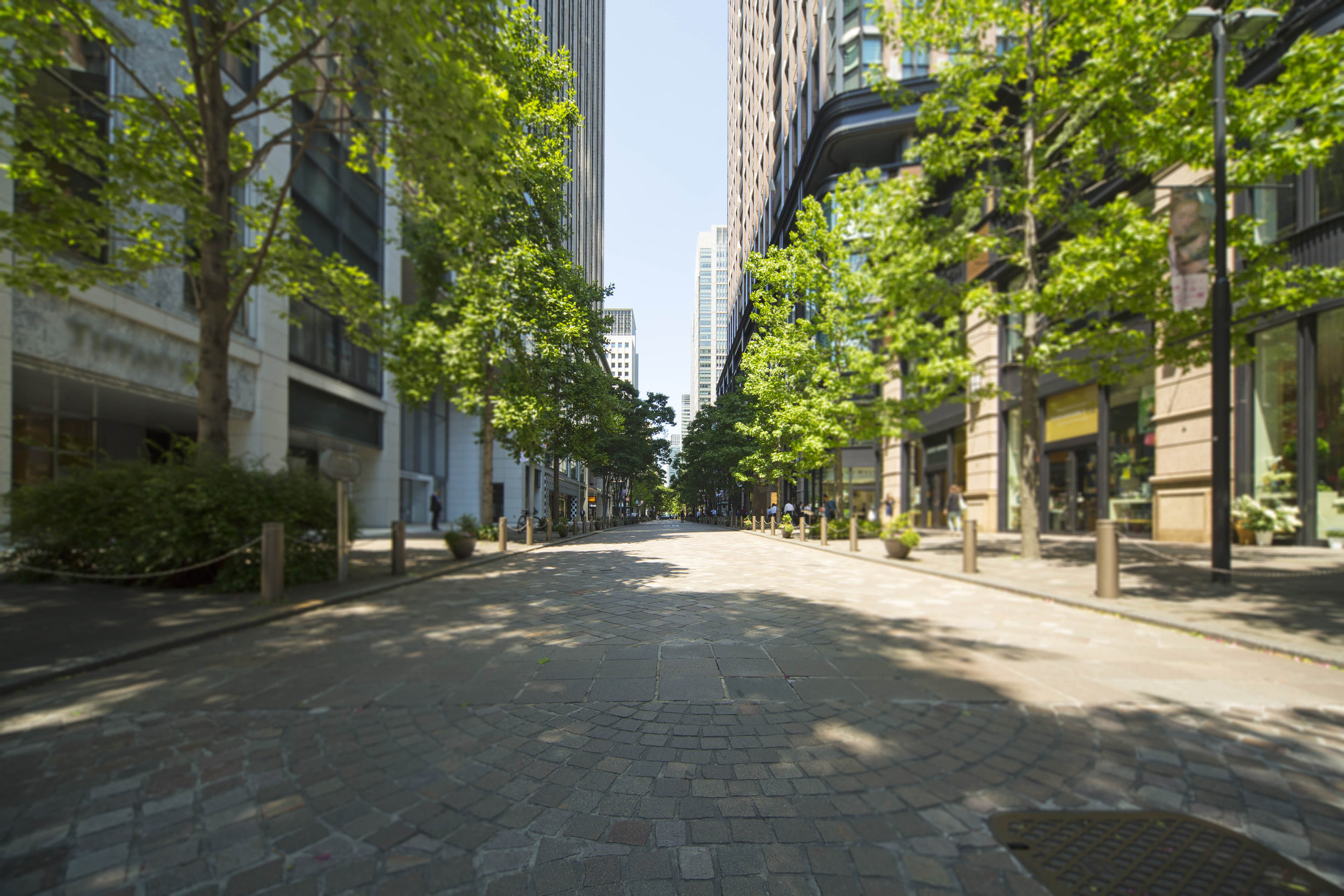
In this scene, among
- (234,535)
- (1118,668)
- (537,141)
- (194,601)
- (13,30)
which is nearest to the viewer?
(1118,668)

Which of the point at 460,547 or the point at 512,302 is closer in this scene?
the point at 460,547

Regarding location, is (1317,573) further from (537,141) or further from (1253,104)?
(537,141)

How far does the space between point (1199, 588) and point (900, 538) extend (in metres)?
5.96

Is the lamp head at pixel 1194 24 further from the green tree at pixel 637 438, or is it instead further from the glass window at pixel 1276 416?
the green tree at pixel 637 438

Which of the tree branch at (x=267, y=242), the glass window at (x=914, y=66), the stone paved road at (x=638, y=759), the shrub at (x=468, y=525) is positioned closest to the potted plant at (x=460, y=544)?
the shrub at (x=468, y=525)

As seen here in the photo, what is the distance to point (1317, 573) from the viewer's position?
796 cm

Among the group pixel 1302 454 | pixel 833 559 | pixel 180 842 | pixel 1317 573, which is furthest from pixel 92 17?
pixel 1302 454

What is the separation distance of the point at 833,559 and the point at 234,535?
12.8 m

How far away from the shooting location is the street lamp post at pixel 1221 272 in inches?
334

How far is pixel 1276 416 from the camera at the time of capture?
14398 millimetres

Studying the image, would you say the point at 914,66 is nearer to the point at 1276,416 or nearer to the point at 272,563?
the point at 1276,416

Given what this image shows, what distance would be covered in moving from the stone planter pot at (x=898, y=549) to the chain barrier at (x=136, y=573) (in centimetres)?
1275

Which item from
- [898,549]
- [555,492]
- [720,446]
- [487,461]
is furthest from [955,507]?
[720,446]

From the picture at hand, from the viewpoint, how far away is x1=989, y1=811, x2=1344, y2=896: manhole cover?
2152 mm
